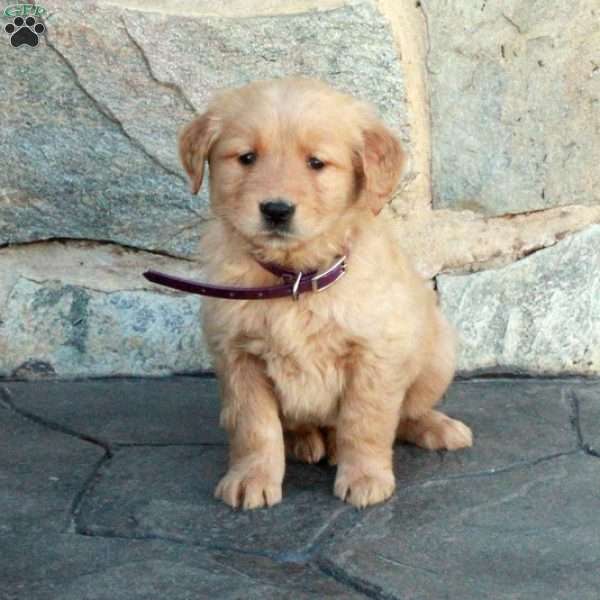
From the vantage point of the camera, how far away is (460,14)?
4.22 m

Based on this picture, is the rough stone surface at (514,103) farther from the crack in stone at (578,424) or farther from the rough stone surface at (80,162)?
the rough stone surface at (80,162)

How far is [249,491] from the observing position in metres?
3.34

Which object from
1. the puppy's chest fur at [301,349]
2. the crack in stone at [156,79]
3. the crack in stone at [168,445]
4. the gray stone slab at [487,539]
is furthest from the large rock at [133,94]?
the gray stone slab at [487,539]

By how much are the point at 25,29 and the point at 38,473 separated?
63.2 inches

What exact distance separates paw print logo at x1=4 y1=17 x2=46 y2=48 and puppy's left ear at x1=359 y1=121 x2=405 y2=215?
4.69 feet

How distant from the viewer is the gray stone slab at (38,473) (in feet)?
10.6

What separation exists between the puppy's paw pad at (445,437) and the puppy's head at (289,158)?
2.63ft

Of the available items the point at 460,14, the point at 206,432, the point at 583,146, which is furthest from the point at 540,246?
the point at 206,432

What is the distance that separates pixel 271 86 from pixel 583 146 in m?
1.50

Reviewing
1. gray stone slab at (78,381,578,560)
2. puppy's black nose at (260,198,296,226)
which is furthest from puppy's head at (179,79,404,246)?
gray stone slab at (78,381,578,560)

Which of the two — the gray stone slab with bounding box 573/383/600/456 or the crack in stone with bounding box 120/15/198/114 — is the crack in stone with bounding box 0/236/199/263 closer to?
the crack in stone with bounding box 120/15/198/114

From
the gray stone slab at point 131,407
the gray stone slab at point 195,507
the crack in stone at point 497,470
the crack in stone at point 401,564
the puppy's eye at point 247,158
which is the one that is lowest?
the gray stone slab at point 195,507

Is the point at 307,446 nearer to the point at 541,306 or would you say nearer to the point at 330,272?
the point at 330,272

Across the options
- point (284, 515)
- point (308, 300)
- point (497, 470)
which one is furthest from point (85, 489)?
point (497, 470)
